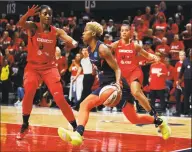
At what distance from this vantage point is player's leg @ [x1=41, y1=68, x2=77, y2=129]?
7422mm

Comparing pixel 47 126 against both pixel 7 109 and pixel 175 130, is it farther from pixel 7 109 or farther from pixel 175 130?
pixel 7 109

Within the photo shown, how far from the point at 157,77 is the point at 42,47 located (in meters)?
6.44

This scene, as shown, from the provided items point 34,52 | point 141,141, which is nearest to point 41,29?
point 34,52

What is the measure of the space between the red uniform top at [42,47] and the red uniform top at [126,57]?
1.81 m

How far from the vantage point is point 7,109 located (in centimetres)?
1566

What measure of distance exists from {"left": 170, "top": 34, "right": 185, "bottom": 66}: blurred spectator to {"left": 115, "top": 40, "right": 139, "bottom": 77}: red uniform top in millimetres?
5951

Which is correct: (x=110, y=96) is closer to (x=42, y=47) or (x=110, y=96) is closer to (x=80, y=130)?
(x=80, y=130)

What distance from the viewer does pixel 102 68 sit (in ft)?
21.2

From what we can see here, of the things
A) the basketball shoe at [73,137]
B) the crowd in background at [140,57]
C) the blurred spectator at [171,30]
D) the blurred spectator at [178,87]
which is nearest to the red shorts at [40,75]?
the basketball shoe at [73,137]

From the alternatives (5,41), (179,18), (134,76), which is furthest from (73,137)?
(5,41)

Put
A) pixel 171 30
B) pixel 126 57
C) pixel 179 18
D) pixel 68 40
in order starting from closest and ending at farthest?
1. pixel 68 40
2. pixel 126 57
3. pixel 171 30
4. pixel 179 18

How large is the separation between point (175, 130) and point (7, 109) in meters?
6.67

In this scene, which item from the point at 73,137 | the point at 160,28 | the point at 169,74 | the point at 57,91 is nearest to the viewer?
the point at 73,137

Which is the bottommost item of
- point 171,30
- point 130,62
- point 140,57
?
point 140,57
